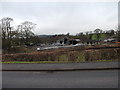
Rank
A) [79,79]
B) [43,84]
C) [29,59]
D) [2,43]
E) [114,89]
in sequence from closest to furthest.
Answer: [114,89] → [43,84] → [79,79] → [29,59] → [2,43]

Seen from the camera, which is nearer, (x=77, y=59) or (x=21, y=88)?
(x=21, y=88)

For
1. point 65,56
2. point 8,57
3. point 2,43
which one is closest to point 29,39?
point 2,43

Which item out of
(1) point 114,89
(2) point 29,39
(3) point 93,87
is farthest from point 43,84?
(2) point 29,39

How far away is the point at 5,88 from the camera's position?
13.2ft

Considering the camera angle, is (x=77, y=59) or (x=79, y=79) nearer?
(x=79, y=79)

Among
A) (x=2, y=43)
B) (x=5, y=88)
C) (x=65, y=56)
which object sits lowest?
(x=5, y=88)

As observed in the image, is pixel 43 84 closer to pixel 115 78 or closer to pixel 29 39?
pixel 115 78

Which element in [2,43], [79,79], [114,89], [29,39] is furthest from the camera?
[29,39]

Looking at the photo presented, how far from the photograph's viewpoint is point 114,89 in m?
3.59

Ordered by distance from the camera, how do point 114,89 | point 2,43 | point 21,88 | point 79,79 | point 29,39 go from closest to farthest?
point 114,89
point 21,88
point 79,79
point 2,43
point 29,39

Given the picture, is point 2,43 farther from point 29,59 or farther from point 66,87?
point 66,87

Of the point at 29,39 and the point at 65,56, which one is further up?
the point at 29,39

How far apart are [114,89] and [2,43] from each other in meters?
20.4

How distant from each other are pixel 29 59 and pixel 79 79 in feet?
21.9
